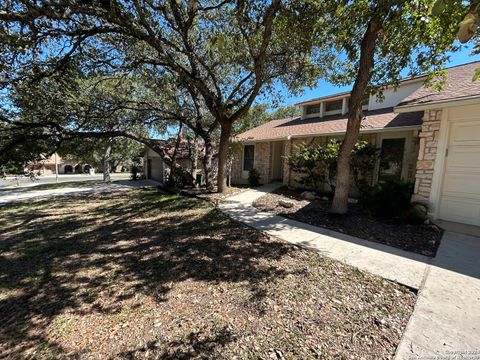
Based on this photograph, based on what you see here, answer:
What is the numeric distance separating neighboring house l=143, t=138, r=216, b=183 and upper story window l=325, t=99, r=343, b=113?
849 cm

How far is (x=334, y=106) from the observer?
12.1 meters

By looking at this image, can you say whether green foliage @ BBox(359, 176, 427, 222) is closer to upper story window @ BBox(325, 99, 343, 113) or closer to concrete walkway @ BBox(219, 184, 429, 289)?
concrete walkway @ BBox(219, 184, 429, 289)

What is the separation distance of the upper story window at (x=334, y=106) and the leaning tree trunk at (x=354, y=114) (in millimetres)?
6504

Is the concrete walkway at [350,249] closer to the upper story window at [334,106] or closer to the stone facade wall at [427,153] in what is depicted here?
the stone facade wall at [427,153]

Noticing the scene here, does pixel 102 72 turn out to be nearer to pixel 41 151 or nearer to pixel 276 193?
pixel 41 151

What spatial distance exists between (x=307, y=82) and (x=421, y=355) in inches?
349

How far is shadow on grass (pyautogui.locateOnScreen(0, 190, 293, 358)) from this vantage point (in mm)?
2902

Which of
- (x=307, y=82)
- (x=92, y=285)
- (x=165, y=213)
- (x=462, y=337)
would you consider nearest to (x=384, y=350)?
(x=462, y=337)

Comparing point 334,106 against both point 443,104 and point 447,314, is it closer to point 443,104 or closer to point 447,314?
point 443,104

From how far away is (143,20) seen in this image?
5.28 metres

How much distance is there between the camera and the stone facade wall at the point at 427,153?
5559 mm

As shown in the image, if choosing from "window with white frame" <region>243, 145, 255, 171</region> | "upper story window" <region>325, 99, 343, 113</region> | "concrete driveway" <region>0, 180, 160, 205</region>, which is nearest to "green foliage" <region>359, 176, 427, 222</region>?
"upper story window" <region>325, 99, 343, 113</region>

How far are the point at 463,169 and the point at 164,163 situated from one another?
15.6 metres

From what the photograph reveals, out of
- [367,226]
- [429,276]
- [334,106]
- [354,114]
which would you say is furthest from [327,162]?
[429,276]
